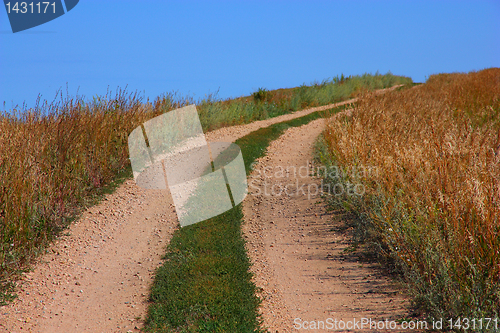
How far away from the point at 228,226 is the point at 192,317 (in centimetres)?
266

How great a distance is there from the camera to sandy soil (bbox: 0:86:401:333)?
4.85 metres

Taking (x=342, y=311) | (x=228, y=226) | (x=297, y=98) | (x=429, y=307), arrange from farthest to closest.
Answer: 1. (x=297, y=98)
2. (x=228, y=226)
3. (x=342, y=311)
4. (x=429, y=307)

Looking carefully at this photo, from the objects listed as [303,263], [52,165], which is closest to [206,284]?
[303,263]

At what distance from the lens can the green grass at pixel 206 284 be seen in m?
4.63

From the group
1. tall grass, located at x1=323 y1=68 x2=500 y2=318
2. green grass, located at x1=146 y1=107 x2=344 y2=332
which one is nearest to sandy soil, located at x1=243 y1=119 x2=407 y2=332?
green grass, located at x1=146 y1=107 x2=344 y2=332

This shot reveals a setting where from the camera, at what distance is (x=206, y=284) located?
5.33 metres

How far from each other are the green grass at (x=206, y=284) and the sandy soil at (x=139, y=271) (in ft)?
0.75

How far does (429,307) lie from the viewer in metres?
4.27

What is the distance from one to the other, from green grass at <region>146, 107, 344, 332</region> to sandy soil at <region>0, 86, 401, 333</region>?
23cm

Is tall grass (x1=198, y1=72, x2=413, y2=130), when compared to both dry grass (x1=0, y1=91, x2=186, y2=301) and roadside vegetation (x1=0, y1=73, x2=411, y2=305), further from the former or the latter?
dry grass (x1=0, y1=91, x2=186, y2=301)

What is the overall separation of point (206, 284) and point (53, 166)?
433 centimetres

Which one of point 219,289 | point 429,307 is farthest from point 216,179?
point 429,307

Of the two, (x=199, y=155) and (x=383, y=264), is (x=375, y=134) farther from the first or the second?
(x=199, y=155)

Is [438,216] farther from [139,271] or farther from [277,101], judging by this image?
[277,101]
